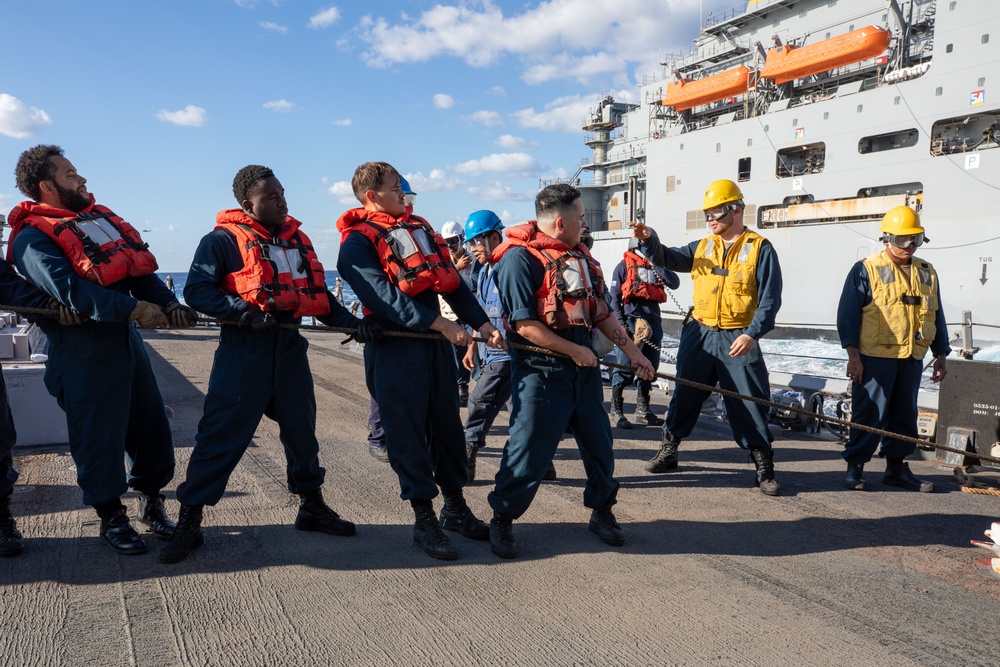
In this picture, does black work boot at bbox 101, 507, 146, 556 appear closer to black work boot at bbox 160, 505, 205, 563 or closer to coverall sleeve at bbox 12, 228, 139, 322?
black work boot at bbox 160, 505, 205, 563

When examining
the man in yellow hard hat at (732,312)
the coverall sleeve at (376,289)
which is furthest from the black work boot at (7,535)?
the man in yellow hard hat at (732,312)

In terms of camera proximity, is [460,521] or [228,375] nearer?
[228,375]

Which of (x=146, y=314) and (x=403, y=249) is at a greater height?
(x=403, y=249)

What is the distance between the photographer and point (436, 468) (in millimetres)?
3535

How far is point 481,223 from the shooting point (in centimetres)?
533

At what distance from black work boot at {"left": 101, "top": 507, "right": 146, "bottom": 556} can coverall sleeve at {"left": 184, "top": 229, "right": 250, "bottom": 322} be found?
112 centimetres

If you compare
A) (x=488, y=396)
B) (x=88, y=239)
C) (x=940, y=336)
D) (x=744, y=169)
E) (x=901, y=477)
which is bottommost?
(x=901, y=477)

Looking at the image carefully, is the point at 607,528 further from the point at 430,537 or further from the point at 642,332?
the point at 642,332

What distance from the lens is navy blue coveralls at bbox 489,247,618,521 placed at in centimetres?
333

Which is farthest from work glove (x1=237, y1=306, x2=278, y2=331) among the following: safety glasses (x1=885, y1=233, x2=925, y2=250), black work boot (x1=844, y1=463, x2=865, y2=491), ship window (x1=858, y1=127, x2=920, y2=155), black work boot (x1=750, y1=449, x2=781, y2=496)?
ship window (x1=858, y1=127, x2=920, y2=155)

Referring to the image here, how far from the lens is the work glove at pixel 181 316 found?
10.3 ft

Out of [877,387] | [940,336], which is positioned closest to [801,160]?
[940,336]

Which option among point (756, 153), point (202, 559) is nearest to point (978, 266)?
point (756, 153)

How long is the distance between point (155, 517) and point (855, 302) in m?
4.79
